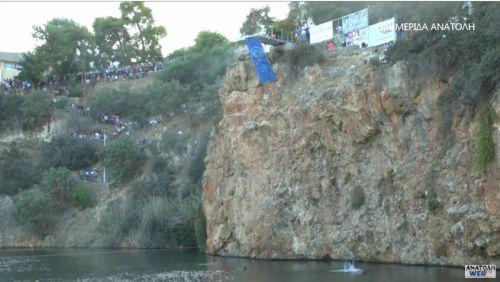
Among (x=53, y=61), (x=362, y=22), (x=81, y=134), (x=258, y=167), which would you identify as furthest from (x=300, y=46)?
(x=53, y=61)

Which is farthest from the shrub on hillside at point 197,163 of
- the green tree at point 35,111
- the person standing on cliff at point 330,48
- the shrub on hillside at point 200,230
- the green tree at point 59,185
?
the green tree at point 35,111

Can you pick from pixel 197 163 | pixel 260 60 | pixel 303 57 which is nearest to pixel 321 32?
pixel 303 57

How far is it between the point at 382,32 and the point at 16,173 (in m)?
50.6

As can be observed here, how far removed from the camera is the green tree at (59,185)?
250 feet

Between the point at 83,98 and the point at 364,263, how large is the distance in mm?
68363

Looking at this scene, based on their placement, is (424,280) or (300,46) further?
(300,46)

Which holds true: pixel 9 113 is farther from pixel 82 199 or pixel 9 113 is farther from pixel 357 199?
pixel 357 199

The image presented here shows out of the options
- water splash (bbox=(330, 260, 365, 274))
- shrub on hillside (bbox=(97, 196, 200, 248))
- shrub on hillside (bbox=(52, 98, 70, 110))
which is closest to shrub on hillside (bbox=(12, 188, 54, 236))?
shrub on hillside (bbox=(97, 196, 200, 248))

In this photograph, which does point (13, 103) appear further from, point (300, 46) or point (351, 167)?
point (351, 167)

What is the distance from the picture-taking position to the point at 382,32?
51.4 metres

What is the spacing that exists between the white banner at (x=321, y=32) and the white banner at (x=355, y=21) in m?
1.22

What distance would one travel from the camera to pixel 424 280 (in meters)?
35.4

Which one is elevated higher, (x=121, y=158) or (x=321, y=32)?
(x=321, y=32)

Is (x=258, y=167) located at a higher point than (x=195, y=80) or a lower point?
lower
